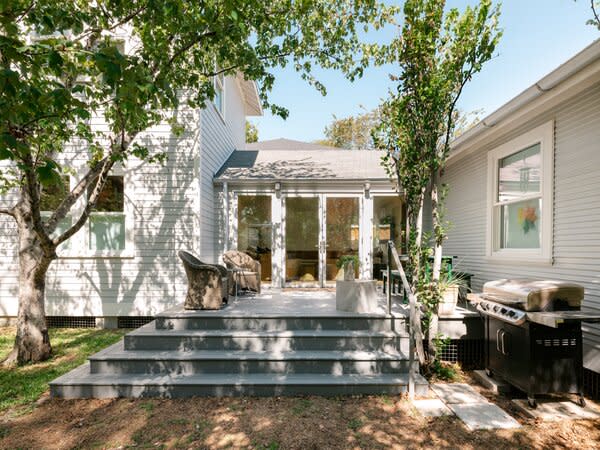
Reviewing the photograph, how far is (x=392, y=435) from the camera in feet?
9.04

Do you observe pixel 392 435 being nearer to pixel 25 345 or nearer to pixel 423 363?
pixel 423 363

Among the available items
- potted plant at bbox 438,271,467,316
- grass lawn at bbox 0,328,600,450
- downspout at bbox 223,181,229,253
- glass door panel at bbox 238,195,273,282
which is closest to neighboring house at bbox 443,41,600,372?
potted plant at bbox 438,271,467,316

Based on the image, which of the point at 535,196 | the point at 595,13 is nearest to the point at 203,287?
the point at 535,196

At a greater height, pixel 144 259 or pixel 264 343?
pixel 144 259

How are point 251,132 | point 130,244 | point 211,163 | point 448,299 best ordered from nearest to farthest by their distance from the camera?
1. point 448,299
2. point 130,244
3. point 211,163
4. point 251,132

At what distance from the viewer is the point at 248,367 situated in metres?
3.66

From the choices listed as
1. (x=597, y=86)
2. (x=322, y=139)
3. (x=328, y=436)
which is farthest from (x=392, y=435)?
(x=322, y=139)

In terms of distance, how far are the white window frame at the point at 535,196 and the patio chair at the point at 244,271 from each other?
13.5ft

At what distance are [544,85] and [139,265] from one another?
6807mm

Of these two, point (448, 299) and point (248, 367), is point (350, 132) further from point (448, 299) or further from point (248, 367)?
point (248, 367)

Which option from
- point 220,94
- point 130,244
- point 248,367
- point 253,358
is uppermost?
point 220,94

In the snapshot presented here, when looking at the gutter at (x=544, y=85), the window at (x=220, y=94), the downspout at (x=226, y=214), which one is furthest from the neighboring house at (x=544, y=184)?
the window at (x=220, y=94)

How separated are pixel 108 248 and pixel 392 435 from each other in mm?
5846

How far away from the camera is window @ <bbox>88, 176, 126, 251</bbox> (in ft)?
20.2
